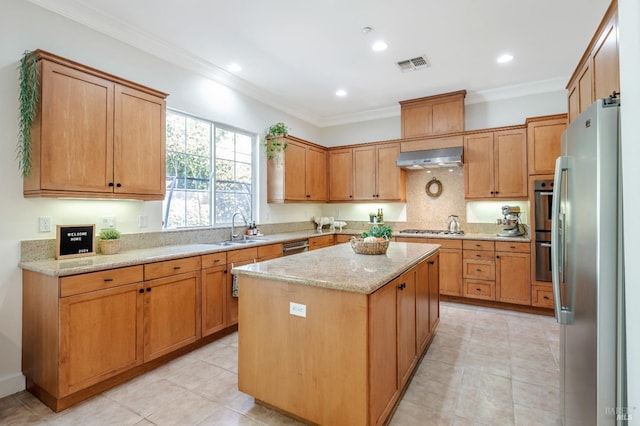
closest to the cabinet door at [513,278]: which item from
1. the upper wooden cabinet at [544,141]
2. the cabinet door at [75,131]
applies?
the upper wooden cabinet at [544,141]

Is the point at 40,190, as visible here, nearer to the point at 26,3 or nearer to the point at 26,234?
the point at 26,234

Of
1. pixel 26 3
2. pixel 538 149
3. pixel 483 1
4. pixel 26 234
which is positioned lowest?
pixel 26 234

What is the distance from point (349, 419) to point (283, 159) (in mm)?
3716

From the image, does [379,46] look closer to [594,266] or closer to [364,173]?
[364,173]

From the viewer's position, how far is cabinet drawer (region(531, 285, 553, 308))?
12.8ft

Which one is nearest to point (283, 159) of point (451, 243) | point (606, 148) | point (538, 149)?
point (451, 243)

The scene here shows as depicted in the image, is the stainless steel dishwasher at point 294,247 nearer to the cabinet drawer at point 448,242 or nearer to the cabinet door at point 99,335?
the cabinet drawer at point 448,242

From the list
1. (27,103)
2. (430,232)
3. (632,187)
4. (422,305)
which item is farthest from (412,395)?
(27,103)

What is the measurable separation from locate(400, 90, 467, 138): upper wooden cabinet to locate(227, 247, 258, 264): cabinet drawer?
3.15 meters

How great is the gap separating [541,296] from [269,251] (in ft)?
11.4

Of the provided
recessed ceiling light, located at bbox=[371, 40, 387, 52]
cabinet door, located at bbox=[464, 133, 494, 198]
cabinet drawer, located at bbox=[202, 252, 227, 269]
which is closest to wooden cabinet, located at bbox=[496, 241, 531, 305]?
cabinet door, located at bbox=[464, 133, 494, 198]

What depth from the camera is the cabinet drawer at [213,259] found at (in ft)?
10.0

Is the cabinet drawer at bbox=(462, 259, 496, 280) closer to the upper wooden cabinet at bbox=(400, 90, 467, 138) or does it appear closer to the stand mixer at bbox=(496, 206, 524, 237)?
the stand mixer at bbox=(496, 206, 524, 237)

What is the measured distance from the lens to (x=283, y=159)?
189 inches
